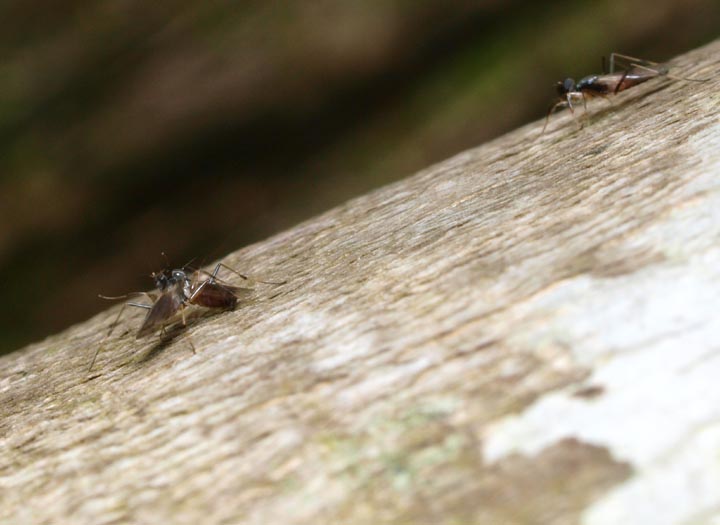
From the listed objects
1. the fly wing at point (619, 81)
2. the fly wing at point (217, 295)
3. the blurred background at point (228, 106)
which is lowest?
the fly wing at point (217, 295)

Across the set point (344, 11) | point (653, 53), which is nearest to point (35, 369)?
point (344, 11)

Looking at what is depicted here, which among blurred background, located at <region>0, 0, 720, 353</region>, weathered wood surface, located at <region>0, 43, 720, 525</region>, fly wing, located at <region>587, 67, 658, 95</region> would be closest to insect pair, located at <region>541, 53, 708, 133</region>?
fly wing, located at <region>587, 67, 658, 95</region>

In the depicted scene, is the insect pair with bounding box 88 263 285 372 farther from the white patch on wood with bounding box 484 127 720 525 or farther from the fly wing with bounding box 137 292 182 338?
the white patch on wood with bounding box 484 127 720 525

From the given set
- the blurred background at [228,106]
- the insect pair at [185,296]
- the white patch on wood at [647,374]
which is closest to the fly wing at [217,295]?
the insect pair at [185,296]

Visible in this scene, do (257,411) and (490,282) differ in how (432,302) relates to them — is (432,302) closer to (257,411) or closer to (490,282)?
(490,282)

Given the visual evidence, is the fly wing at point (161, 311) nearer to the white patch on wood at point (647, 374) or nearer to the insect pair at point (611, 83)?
the white patch on wood at point (647, 374)

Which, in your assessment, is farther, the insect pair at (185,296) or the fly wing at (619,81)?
the fly wing at (619,81)
